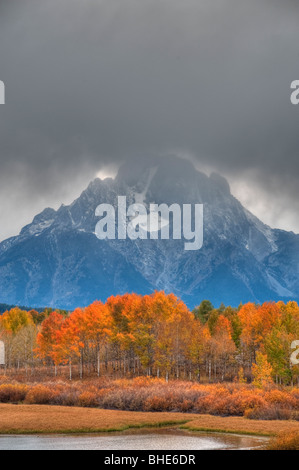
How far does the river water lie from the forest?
131 ft

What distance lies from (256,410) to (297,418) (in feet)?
12.7

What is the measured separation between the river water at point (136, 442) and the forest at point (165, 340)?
131 ft

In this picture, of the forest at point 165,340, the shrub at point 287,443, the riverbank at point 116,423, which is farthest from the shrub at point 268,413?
the forest at point 165,340

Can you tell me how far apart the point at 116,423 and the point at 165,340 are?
44182 mm

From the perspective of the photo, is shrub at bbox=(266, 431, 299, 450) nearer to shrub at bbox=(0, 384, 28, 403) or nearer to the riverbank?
the riverbank

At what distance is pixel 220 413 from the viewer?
54.1 meters

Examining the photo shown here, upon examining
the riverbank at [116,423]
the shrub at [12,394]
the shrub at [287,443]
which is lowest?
the shrub at [12,394]

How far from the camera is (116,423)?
45.3m

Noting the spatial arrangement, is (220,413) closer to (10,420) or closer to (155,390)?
(155,390)

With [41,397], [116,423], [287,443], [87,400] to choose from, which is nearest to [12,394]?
[41,397]

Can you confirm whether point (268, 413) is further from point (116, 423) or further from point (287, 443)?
point (287, 443)

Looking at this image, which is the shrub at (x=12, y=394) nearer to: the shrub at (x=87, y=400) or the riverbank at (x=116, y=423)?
the shrub at (x=87, y=400)

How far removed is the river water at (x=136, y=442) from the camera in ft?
114
